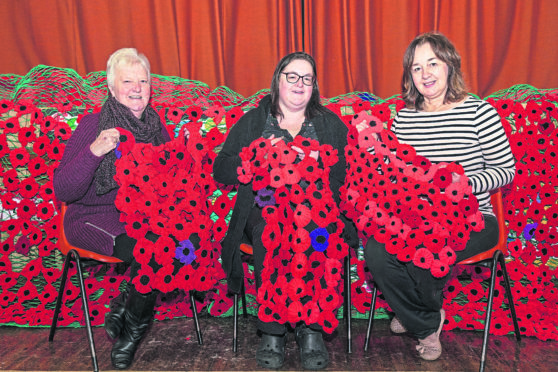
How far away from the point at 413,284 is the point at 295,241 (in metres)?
0.49

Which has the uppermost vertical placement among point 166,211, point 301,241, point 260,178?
point 260,178

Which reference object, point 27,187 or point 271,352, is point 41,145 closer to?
point 27,187

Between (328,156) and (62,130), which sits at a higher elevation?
(62,130)

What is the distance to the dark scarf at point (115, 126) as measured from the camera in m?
2.12

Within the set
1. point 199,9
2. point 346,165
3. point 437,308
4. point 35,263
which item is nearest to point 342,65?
point 199,9

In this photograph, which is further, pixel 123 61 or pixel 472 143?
pixel 123 61

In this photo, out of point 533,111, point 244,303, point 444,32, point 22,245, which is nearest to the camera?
point 533,111

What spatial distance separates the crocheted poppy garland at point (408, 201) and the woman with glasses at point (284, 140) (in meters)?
0.16

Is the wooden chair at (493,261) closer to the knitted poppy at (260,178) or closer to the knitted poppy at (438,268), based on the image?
the knitted poppy at (438,268)

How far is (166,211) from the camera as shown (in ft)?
6.54

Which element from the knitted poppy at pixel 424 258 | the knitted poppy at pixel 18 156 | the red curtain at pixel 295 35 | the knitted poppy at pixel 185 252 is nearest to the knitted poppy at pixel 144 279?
the knitted poppy at pixel 185 252

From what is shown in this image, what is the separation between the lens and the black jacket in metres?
2.14

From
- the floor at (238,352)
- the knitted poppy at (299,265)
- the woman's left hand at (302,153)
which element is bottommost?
the floor at (238,352)

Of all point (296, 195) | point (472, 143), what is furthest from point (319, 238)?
point (472, 143)
